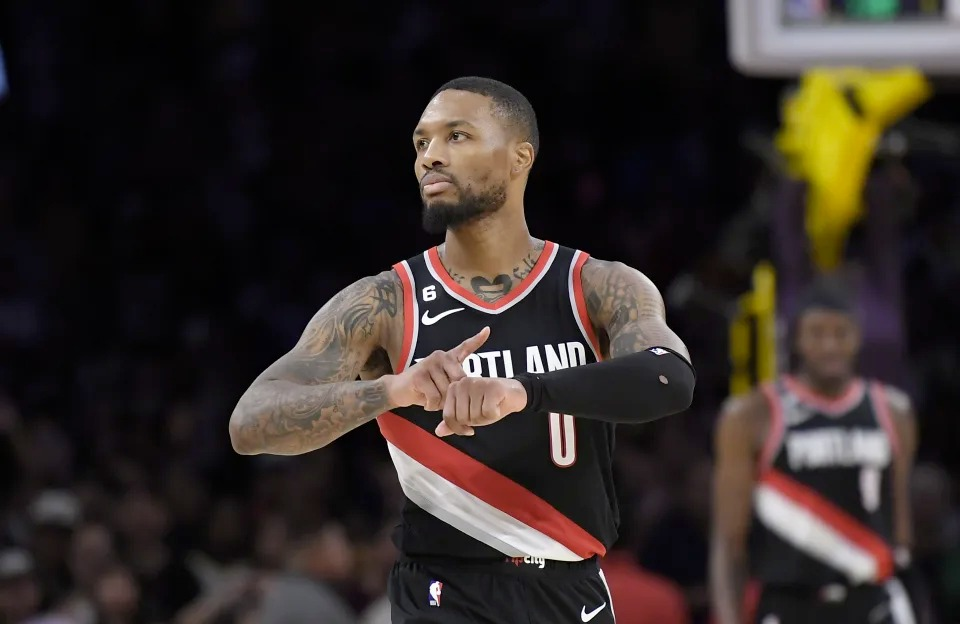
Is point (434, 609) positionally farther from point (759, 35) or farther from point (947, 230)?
point (947, 230)

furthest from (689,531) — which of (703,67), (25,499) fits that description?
(703,67)

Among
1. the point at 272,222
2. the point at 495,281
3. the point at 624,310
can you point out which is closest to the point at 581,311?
the point at 624,310

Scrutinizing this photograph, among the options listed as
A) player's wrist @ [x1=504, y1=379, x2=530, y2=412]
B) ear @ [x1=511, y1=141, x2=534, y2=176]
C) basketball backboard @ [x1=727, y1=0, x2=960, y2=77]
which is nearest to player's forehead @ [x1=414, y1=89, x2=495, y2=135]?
ear @ [x1=511, y1=141, x2=534, y2=176]

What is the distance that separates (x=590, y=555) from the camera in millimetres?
4309

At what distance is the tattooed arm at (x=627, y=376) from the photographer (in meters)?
3.85

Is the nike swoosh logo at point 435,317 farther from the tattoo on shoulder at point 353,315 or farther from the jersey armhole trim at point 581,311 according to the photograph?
the jersey armhole trim at point 581,311

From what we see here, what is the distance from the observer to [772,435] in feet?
23.3

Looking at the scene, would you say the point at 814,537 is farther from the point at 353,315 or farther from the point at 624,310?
the point at 353,315

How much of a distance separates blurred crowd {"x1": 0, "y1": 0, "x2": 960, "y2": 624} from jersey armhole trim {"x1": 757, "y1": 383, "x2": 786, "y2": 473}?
2431mm

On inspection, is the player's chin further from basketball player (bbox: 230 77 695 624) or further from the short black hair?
the short black hair

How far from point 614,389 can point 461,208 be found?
0.70m

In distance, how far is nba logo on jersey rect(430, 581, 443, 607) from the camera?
416 centimetres

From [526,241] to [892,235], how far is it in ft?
14.0

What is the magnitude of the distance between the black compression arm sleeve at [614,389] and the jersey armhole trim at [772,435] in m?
3.18
